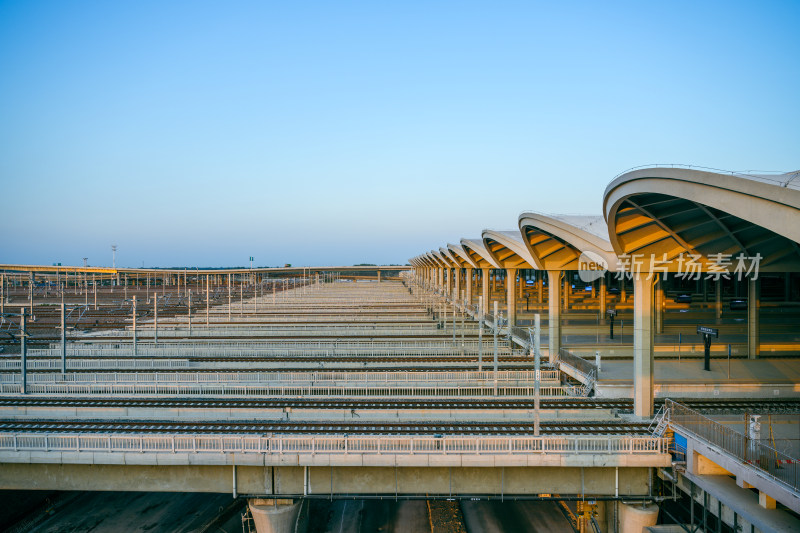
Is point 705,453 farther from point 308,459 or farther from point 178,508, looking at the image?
point 178,508

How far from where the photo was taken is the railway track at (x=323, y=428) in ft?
60.3

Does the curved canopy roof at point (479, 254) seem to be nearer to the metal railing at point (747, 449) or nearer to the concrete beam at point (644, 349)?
the concrete beam at point (644, 349)

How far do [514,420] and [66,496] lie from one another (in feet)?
68.3

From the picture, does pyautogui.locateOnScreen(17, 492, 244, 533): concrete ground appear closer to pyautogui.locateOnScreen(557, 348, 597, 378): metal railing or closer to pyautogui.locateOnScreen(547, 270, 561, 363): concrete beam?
pyautogui.locateOnScreen(557, 348, 597, 378): metal railing

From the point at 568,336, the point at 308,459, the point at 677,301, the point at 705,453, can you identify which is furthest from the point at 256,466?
the point at 677,301

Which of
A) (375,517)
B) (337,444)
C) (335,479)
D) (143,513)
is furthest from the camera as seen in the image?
(143,513)

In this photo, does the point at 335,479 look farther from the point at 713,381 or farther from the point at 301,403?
the point at 713,381

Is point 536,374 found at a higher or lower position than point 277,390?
higher

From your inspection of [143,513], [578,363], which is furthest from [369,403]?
[578,363]

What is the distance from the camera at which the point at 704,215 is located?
17.9m

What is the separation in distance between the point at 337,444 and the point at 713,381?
19.0 metres

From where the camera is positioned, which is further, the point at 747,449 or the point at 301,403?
the point at 301,403

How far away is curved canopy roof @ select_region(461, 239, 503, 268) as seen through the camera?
45.3 m

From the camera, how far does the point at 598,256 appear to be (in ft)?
81.1
